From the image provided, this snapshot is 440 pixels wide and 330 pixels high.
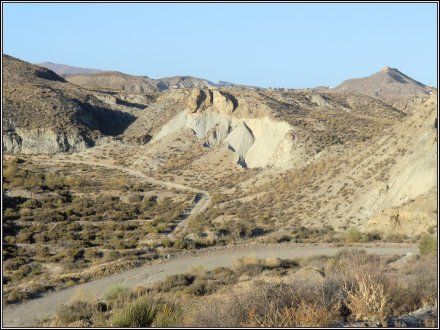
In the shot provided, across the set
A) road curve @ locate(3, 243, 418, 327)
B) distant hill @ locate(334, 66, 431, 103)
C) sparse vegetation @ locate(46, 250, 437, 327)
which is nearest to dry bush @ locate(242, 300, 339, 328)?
sparse vegetation @ locate(46, 250, 437, 327)

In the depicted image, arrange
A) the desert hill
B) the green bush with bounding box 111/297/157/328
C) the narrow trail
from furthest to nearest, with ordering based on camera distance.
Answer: the narrow trail, the desert hill, the green bush with bounding box 111/297/157/328

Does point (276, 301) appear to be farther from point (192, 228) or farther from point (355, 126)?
point (355, 126)

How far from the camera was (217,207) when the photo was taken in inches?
1478

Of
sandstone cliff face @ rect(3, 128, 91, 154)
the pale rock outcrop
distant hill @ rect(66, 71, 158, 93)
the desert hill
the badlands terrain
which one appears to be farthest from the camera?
distant hill @ rect(66, 71, 158, 93)

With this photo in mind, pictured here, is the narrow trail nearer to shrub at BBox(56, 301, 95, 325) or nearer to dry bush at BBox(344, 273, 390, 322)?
shrub at BBox(56, 301, 95, 325)

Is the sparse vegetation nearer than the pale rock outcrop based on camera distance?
Yes

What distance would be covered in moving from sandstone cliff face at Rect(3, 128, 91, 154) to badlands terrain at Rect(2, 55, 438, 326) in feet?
0.64

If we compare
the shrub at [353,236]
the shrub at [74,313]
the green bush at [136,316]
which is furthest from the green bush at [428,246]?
the green bush at [136,316]

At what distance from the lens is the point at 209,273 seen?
20.4 meters

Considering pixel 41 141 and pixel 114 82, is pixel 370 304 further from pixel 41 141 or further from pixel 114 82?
pixel 114 82

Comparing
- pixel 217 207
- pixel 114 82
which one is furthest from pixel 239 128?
pixel 114 82

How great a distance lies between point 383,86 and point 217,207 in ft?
504

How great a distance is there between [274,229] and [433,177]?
352 inches

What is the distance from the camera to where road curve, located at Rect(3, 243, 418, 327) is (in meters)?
16.3
